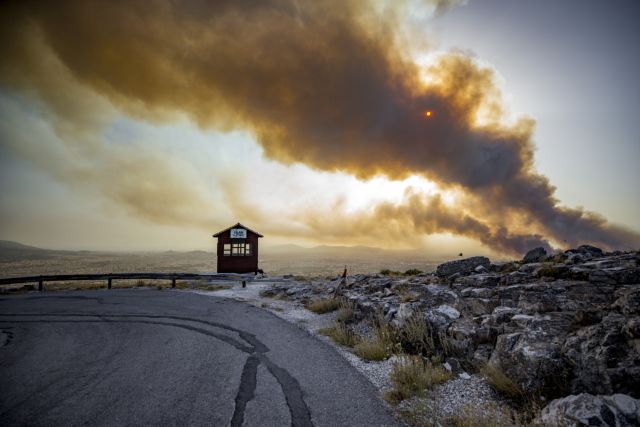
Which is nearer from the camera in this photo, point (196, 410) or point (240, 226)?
point (196, 410)

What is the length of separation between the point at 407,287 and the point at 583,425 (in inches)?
365

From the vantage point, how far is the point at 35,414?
484cm

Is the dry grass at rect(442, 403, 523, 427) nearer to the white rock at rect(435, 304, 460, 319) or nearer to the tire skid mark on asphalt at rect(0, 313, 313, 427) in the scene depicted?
the tire skid mark on asphalt at rect(0, 313, 313, 427)

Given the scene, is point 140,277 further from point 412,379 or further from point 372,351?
point 412,379

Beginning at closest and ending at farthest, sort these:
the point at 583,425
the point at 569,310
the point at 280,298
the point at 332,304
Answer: the point at 583,425
the point at 569,310
the point at 332,304
the point at 280,298

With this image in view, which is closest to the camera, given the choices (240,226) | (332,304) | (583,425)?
(583,425)

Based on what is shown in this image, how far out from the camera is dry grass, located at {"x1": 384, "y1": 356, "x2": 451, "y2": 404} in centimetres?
547

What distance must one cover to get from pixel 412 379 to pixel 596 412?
9.76ft

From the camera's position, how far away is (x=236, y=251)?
31469 mm

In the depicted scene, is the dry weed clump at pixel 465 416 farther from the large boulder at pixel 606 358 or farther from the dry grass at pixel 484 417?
the large boulder at pixel 606 358

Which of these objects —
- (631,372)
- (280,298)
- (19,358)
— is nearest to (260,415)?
(631,372)

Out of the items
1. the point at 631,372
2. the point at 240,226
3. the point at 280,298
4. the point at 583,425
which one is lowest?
the point at 280,298

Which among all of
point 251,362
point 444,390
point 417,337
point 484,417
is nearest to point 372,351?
point 417,337

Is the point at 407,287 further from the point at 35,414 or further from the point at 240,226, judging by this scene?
the point at 240,226
